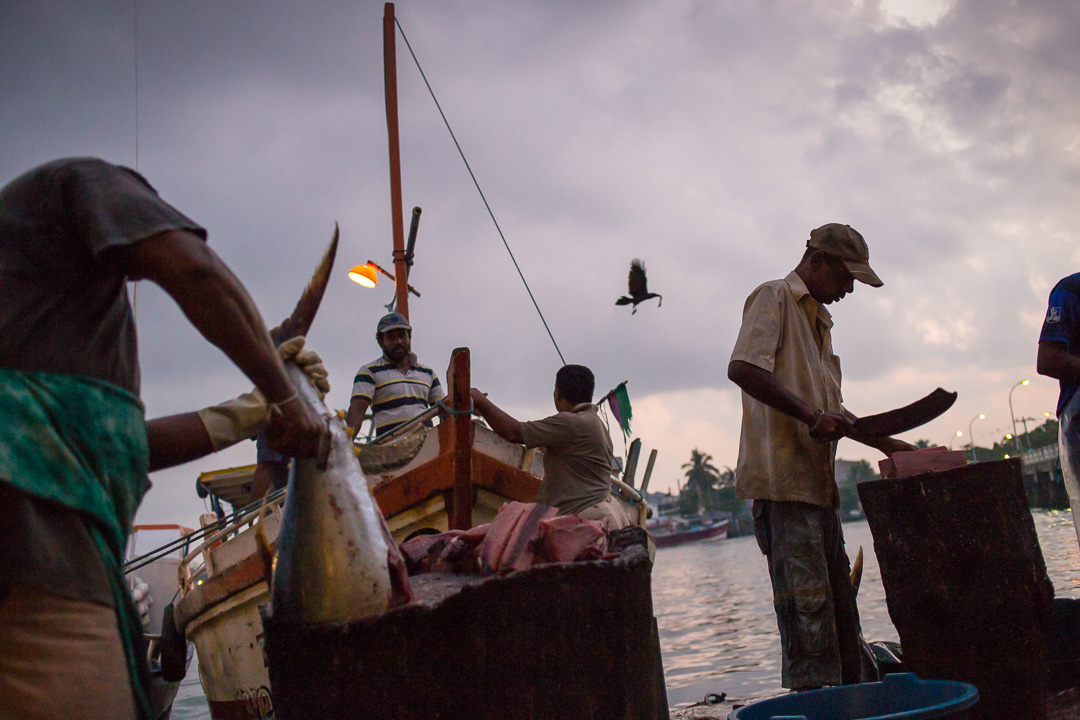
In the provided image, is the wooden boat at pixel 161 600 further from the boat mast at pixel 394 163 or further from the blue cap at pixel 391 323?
the boat mast at pixel 394 163

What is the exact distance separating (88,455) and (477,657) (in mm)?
891

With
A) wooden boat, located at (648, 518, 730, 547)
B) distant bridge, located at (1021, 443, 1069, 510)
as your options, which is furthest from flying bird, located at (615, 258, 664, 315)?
wooden boat, located at (648, 518, 730, 547)

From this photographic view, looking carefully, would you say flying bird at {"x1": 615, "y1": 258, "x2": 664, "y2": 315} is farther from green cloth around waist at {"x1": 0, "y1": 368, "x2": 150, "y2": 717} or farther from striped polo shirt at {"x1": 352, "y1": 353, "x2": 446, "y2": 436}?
green cloth around waist at {"x1": 0, "y1": 368, "x2": 150, "y2": 717}

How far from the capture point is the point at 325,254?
2229 mm

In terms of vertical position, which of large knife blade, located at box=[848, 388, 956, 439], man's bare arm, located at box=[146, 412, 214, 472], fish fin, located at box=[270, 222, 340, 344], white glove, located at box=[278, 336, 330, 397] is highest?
fish fin, located at box=[270, 222, 340, 344]

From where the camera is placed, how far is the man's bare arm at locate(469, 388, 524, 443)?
4332 millimetres

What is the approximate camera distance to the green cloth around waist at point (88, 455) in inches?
58.4

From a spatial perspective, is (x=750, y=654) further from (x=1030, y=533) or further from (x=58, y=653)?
(x=58, y=653)

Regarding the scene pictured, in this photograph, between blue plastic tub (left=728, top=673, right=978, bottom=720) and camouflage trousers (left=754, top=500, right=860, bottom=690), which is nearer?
blue plastic tub (left=728, top=673, right=978, bottom=720)

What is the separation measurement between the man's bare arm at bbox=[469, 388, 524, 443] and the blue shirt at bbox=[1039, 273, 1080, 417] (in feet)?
9.28

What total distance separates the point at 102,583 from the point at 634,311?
6565 mm

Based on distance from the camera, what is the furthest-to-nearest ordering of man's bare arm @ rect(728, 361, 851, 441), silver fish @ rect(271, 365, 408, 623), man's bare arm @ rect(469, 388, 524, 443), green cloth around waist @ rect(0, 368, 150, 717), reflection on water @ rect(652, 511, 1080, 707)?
reflection on water @ rect(652, 511, 1080, 707) < man's bare arm @ rect(469, 388, 524, 443) < man's bare arm @ rect(728, 361, 851, 441) < silver fish @ rect(271, 365, 408, 623) < green cloth around waist @ rect(0, 368, 150, 717)

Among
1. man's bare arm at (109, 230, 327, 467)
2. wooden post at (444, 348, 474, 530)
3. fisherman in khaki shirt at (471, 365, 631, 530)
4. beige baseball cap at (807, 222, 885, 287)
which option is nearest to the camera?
man's bare arm at (109, 230, 327, 467)

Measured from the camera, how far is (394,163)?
35.1ft
